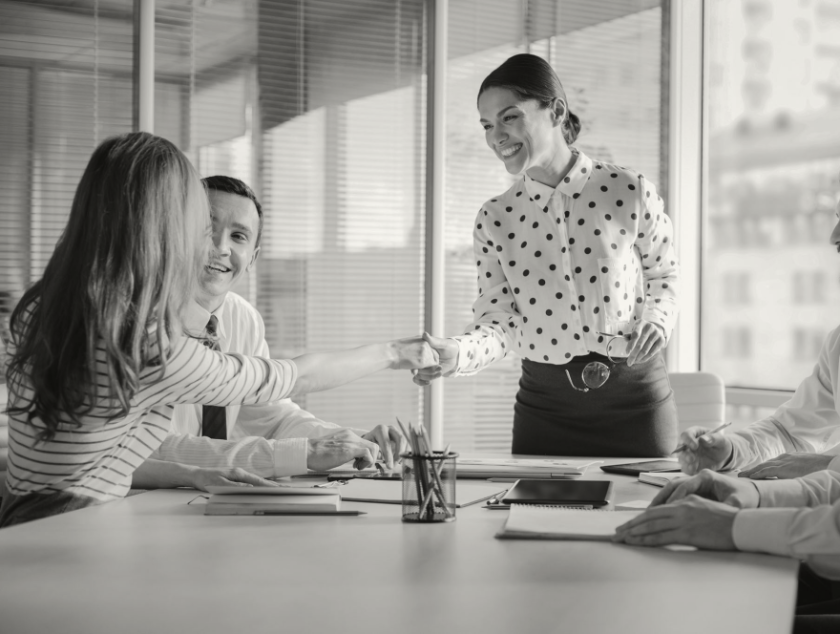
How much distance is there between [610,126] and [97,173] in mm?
3419

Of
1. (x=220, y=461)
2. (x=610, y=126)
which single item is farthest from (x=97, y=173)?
(x=610, y=126)

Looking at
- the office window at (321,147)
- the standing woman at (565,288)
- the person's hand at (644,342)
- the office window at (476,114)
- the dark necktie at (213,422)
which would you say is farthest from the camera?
the office window at (476,114)

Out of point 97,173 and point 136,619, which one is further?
point 97,173

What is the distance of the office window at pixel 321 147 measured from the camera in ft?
12.8

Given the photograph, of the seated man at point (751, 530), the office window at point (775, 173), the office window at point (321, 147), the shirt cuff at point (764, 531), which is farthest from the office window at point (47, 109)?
the shirt cuff at point (764, 531)

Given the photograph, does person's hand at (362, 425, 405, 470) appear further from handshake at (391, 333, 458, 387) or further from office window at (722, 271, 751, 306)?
office window at (722, 271, 751, 306)

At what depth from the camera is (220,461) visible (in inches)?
75.1

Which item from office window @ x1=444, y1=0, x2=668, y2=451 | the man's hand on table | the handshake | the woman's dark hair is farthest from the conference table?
office window @ x1=444, y1=0, x2=668, y2=451

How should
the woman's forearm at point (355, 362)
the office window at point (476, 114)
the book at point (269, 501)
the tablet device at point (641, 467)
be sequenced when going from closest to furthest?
Result: the book at point (269, 501) → the woman's forearm at point (355, 362) → the tablet device at point (641, 467) → the office window at point (476, 114)

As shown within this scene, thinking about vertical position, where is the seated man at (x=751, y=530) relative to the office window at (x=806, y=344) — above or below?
below

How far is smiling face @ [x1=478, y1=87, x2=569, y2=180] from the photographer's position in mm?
2629

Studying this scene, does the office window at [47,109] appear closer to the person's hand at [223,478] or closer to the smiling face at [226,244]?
the smiling face at [226,244]

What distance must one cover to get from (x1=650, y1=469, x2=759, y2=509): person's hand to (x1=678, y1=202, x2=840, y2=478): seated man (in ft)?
1.11

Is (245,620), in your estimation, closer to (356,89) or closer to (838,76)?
(356,89)
